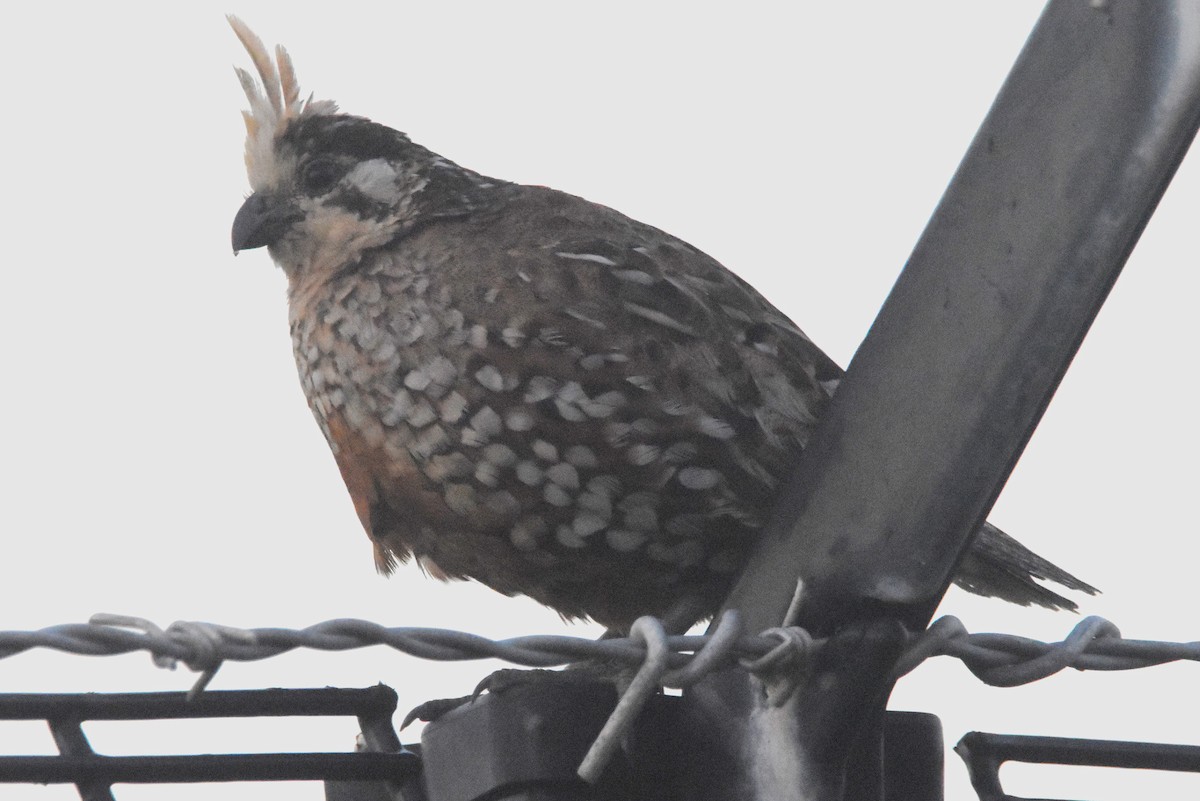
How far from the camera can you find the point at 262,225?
5.54 metres

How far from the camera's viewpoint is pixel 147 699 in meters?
2.73

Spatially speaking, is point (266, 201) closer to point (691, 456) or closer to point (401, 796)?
point (691, 456)

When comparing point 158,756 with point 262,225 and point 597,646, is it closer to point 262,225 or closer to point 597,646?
point 597,646

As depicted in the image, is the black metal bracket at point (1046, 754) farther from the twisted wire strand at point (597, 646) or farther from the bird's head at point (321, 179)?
the bird's head at point (321, 179)

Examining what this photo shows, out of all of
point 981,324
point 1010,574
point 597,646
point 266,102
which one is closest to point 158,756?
point 597,646

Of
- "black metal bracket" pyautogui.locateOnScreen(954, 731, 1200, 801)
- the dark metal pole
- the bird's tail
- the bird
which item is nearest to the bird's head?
the bird

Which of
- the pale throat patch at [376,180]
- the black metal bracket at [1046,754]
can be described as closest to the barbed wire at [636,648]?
the black metal bracket at [1046,754]

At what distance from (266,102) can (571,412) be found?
7.15 ft

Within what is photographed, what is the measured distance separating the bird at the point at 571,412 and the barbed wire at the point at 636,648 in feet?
3.22

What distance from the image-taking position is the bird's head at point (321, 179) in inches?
209

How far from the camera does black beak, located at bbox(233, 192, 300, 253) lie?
18.1 feet

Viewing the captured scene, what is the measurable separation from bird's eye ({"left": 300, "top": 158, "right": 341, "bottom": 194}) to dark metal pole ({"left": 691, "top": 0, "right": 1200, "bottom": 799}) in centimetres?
291

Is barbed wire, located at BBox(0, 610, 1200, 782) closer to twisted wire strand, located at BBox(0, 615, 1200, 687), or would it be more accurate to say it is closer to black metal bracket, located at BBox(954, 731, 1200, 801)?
twisted wire strand, located at BBox(0, 615, 1200, 687)

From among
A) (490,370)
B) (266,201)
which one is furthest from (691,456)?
(266,201)
